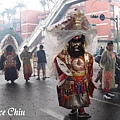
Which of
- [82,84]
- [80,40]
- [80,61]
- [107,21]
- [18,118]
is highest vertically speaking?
[107,21]

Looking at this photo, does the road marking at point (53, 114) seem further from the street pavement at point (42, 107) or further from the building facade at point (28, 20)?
the building facade at point (28, 20)

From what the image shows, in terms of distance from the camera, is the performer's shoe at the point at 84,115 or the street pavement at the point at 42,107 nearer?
the performer's shoe at the point at 84,115

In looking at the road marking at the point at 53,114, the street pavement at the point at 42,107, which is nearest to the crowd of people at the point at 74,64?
the road marking at the point at 53,114

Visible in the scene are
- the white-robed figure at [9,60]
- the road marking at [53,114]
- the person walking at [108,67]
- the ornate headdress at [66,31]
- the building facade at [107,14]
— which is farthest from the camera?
the building facade at [107,14]

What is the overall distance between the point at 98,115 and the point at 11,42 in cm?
601

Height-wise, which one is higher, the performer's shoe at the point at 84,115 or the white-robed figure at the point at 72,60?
the white-robed figure at the point at 72,60

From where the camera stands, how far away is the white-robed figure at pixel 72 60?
4949 millimetres

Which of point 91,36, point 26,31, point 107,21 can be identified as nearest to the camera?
point 91,36

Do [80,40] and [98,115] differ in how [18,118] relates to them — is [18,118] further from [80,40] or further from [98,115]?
[80,40]

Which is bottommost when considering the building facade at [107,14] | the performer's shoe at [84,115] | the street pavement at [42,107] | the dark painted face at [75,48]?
the street pavement at [42,107]

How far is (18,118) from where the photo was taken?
16.9ft

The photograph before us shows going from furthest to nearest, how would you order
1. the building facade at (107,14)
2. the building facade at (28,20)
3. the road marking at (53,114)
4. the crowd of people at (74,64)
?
the building facade at (28,20) → the building facade at (107,14) → the road marking at (53,114) → the crowd of people at (74,64)

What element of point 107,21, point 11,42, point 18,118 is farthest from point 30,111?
point 107,21

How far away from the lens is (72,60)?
16.4 feet
